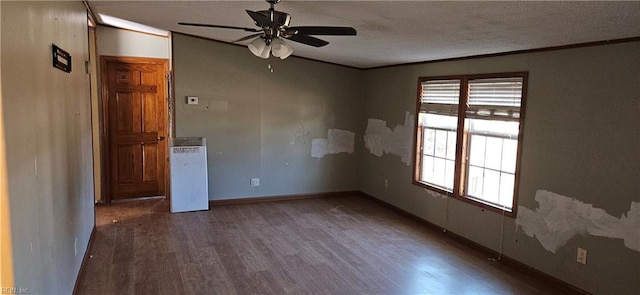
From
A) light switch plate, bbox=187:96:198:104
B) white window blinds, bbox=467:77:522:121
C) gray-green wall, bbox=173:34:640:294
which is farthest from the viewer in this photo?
light switch plate, bbox=187:96:198:104

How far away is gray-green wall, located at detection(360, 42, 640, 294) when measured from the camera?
3.00 meters

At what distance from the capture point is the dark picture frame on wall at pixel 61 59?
8.49ft

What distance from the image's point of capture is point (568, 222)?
3.42 metres

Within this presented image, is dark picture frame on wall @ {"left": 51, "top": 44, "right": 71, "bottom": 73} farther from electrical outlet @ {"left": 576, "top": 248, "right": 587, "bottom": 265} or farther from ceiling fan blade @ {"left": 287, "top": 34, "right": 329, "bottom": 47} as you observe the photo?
electrical outlet @ {"left": 576, "top": 248, "right": 587, "bottom": 265}

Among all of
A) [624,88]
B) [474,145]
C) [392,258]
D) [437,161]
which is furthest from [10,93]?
[437,161]

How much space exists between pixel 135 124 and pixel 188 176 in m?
1.24

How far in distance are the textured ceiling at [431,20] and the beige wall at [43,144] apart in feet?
3.38

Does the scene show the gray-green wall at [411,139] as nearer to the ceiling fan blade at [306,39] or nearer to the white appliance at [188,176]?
the white appliance at [188,176]

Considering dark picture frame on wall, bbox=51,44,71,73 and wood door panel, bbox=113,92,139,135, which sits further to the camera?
wood door panel, bbox=113,92,139,135

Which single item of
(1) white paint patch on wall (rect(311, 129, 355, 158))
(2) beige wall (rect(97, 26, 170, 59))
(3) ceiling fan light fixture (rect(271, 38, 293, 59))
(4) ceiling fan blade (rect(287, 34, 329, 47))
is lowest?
(1) white paint patch on wall (rect(311, 129, 355, 158))

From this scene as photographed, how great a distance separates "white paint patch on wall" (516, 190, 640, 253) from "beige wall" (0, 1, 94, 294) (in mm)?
3671

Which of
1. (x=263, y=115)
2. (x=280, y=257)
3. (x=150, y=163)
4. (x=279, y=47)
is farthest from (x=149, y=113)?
(x=279, y=47)

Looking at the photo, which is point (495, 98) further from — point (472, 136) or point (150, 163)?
point (150, 163)

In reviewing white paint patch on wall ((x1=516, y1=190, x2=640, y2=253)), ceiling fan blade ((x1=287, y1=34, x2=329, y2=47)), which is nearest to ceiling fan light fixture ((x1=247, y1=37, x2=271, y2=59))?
ceiling fan blade ((x1=287, y1=34, x2=329, y2=47))
